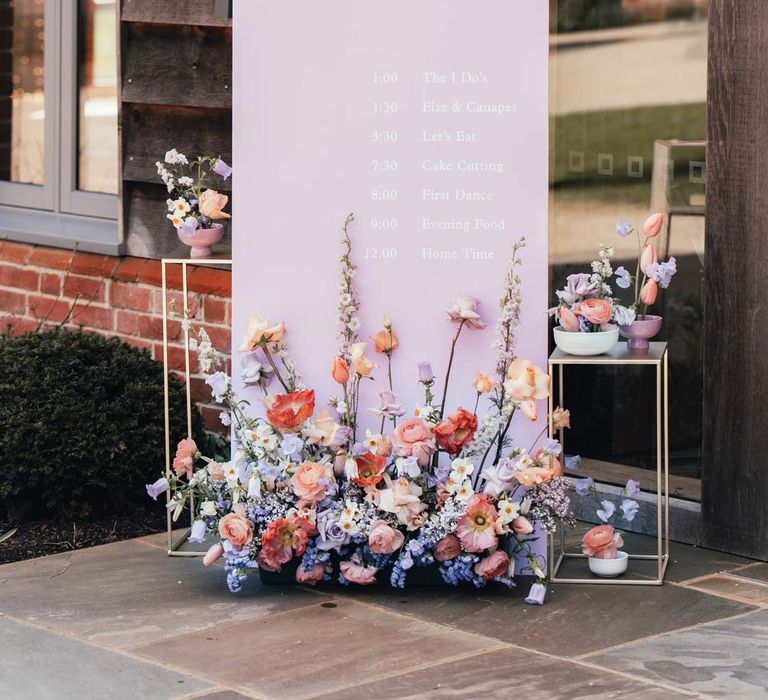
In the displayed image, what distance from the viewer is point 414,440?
409 centimetres

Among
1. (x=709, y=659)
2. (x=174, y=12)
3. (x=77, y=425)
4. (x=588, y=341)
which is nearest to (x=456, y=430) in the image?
(x=588, y=341)

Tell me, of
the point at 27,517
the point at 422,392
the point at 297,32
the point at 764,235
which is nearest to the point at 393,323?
the point at 422,392

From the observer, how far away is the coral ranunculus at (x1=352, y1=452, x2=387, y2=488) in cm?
411

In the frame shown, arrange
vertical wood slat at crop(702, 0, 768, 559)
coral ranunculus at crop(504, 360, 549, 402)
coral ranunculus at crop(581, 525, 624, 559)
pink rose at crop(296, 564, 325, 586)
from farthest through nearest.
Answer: vertical wood slat at crop(702, 0, 768, 559)
coral ranunculus at crop(581, 525, 624, 559)
pink rose at crop(296, 564, 325, 586)
coral ranunculus at crop(504, 360, 549, 402)

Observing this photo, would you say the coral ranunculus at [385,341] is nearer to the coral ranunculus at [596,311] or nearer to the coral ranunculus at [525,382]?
the coral ranunculus at [525,382]

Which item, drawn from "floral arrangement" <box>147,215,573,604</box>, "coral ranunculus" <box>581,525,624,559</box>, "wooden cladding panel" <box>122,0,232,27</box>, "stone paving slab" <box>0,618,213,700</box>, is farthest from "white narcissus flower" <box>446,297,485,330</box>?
"wooden cladding panel" <box>122,0,232,27</box>

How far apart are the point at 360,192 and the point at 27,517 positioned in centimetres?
175

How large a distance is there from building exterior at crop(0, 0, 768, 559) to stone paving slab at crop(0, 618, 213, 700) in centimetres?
189

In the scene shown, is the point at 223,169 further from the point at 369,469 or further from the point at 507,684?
the point at 507,684

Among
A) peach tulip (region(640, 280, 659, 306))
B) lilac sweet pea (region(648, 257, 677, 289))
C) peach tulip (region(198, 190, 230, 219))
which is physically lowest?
peach tulip (region(640, 280, 659, 306))

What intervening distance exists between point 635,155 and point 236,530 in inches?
85.8

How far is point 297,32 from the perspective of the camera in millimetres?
4242

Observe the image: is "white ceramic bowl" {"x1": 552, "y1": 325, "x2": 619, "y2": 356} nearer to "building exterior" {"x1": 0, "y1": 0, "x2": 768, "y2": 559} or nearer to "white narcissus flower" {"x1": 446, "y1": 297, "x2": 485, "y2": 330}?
"white narcissus flower" {"x1": 446, "y1": 297, "x2": 485, "y2": 330}

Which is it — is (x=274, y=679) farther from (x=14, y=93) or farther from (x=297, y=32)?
(x=14, y=93)
